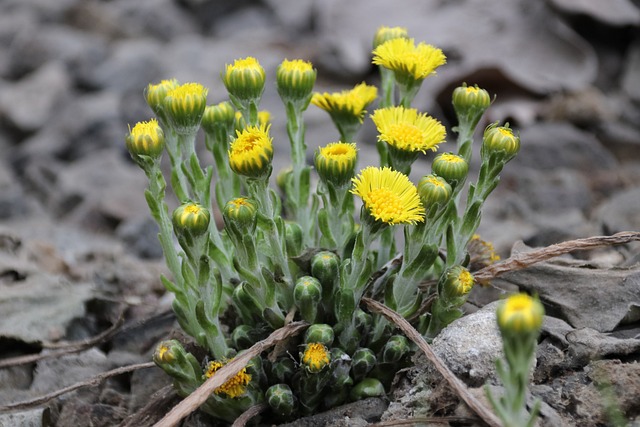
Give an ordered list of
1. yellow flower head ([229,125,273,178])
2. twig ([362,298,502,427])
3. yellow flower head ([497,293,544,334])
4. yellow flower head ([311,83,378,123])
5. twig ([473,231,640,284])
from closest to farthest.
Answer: yellow flower head ([497,293,544,334]) → twig ([362,298,502,427]) → yellow flower head ([229,125,273,178]) → twig ([473,231,640,284]) → yellow flower head ([311,83,378,123])

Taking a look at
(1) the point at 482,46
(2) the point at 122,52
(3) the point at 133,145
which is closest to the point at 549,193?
(1) the point at 482,46

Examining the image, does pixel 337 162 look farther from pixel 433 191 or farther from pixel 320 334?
→ pixel 320 334

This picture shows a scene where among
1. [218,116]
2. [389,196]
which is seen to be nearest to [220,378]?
[389,196]

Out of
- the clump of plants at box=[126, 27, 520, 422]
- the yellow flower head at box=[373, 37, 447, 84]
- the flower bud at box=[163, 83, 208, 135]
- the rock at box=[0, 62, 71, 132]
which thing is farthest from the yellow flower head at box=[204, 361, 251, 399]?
the rock at box=[0, 62, 71, 132]

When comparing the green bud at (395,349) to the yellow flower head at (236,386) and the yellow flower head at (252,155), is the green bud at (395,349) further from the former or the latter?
the yellow flower head at (252,155)

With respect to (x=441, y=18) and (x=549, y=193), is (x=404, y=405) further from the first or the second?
(x=441, y=18)

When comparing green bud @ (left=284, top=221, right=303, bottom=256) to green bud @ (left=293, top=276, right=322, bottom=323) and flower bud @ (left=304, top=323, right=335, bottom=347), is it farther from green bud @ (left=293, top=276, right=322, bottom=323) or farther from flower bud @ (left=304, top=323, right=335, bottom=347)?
flower bud @ (left=304, top=323, right=335, bottom=347)

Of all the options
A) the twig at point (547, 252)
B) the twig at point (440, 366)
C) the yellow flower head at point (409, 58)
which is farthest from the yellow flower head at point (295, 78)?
the twig at point (547, 252)
